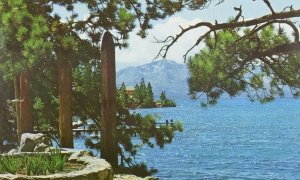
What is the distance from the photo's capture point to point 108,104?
49.3 feet

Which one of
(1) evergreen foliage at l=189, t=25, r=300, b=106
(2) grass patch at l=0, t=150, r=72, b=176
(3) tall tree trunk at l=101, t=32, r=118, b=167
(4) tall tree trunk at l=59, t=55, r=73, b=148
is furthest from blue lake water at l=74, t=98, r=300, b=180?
(2) grass patch at l=0, t=150, r=72, b=176

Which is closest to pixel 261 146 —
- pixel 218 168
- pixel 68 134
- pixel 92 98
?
pixel 218 168

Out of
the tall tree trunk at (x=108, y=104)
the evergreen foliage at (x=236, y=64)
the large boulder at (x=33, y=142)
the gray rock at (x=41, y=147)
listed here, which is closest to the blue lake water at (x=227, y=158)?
the tall tree trunk at (x=108, y=104)

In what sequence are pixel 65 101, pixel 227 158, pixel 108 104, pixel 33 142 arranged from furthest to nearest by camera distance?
pixel 227 158 < pixel 65 101 < pixel 108 104 < pixel 33 142

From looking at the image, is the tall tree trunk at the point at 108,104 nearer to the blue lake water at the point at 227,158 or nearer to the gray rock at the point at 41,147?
the gray rock at the point at 41,147

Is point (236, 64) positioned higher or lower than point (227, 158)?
higher

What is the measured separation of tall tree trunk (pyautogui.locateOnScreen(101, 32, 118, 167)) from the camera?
14914mm

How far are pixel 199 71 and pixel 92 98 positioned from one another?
923 centimetres

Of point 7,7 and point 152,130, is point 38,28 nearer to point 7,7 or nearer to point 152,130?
point 7,7

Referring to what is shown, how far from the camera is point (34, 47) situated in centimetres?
1452

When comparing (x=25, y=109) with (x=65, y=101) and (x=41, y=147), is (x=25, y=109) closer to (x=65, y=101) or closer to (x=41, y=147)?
(x=65, y=101)

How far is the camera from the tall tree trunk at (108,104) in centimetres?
1491

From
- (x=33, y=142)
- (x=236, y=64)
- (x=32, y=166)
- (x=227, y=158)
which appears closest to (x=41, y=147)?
(x=33, y=142)

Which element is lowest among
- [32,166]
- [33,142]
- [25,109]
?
[32,166]
